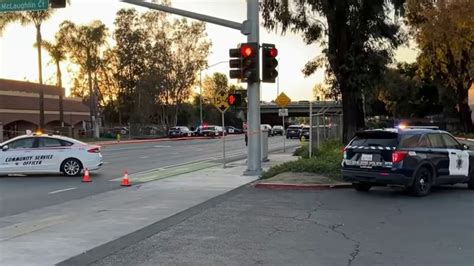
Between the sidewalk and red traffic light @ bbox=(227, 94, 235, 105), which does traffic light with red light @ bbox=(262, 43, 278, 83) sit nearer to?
red traffic light @ bbox=(227, 94, 235, 105)

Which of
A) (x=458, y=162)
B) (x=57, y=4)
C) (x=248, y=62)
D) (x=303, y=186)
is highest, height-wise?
(x=57, y=4)

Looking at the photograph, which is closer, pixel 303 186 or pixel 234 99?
pixel 303 186

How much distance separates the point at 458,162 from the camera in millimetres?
14508

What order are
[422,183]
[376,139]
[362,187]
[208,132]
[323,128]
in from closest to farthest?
[422,183] → [376,139] → [362,187] → [323,128] → [208,132]

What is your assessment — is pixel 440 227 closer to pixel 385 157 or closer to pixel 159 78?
pixel 385 157

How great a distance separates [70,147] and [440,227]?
527 inches

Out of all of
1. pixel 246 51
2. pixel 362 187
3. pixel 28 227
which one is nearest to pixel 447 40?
pixel 246 51

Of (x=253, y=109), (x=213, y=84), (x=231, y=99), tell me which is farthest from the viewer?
(x=213, y=84)

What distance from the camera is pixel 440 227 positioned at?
31.6 feet

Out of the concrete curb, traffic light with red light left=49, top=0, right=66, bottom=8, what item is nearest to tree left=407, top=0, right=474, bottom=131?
the concrete curb

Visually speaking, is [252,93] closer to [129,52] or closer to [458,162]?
[458,162]

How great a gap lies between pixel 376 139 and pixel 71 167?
34.6ft

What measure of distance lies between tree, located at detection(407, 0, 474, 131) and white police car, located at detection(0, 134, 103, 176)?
2630cm

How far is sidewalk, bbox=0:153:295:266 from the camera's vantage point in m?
7.89
